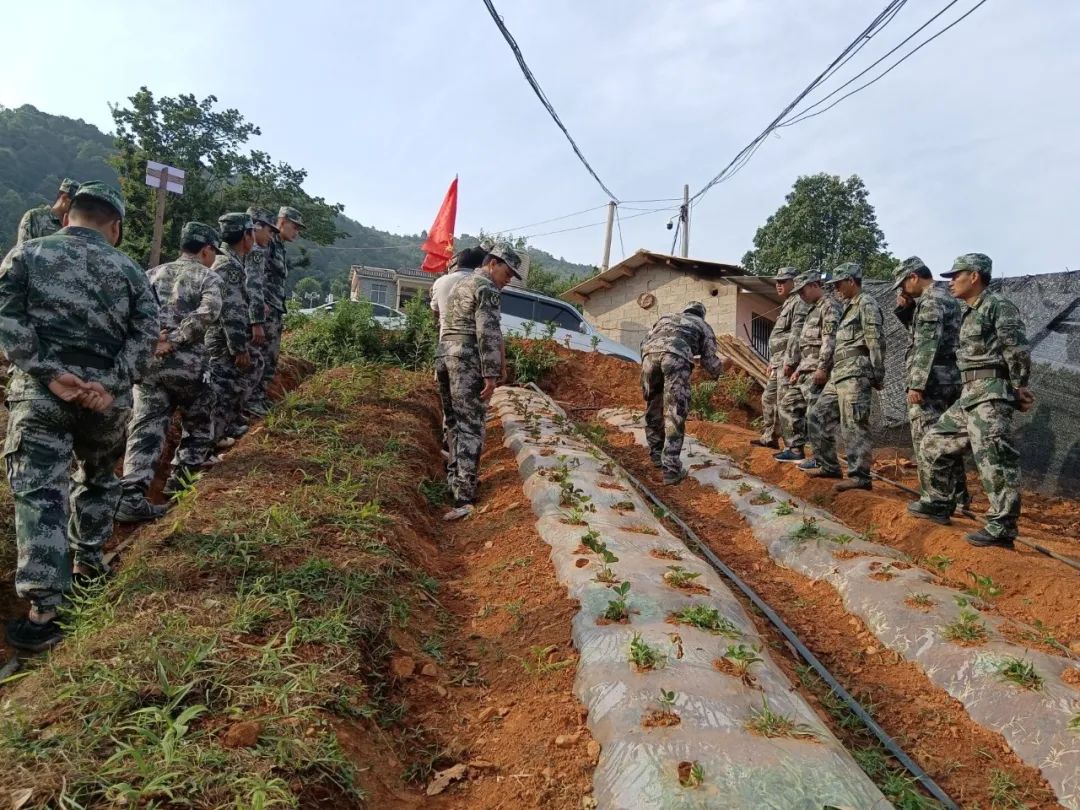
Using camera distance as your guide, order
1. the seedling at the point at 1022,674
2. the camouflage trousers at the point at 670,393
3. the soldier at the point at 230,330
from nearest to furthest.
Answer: the seedling at the point at 1022,674 → the soldier at the point at 230,330 → the camouflage trousers at the point at 670,393

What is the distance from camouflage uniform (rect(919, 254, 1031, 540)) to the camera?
381cm

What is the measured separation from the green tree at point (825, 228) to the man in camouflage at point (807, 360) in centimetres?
1995

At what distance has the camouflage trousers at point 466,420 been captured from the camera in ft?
14.5

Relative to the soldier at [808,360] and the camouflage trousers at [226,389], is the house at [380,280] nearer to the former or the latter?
the soldier at [808,360]

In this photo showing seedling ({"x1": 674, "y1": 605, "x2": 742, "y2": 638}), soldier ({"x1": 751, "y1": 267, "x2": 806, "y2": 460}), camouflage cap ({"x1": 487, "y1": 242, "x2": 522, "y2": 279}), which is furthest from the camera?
soldier ({"x1": 751, "y1": 267, "x2": 806, "y2": 460})

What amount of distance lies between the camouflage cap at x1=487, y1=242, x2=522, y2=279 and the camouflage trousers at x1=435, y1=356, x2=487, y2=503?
2.27 ft

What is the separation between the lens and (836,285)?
5.65 m

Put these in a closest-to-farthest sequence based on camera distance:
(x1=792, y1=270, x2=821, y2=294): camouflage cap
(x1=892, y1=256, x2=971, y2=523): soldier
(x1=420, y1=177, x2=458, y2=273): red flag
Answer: (x1=892, y1=256, x2=971, y2=523): soldier, (x1=792, y1=270, x2=821, y2=294): camouflage cap, (x1=420, y1=177, x2=458, y2=273): red flag

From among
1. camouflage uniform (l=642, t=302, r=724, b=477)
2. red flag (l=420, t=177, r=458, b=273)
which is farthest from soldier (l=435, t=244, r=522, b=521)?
red flag (l=420, t=177, r=458, b=273)

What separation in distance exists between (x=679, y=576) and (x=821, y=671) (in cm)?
67

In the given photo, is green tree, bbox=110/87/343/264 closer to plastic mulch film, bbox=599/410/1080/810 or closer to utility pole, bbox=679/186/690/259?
utility pole, bbox=679/186/690/259

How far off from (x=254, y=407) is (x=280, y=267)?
125cm

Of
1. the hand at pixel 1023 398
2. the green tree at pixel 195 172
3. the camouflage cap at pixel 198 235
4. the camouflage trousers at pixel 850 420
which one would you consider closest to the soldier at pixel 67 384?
the camouflage cap at pixel 198 235

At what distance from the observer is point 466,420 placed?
4.42 m
